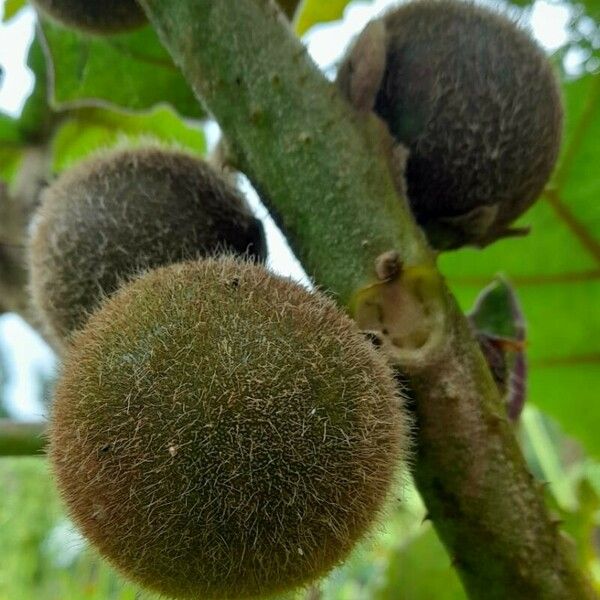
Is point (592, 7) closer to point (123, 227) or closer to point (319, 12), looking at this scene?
point (319, 12)

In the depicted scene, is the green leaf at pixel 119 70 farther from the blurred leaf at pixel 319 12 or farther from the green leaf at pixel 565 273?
the green leaf at pixel 565 273

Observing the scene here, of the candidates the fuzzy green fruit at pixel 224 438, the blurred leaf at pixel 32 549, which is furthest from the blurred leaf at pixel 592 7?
the blurred leaf at pixel 32 549

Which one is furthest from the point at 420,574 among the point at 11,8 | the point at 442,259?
the point at 11,8

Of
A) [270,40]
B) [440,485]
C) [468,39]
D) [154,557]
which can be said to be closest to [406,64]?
[468,39]

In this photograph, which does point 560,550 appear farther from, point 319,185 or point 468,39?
point 468,39

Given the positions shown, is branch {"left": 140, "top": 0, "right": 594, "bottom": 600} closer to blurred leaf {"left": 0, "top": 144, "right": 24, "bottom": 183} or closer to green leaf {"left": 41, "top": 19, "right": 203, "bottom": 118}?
green leaf {"left": 41, "top": 19, "right": 203, "bottom": 118}

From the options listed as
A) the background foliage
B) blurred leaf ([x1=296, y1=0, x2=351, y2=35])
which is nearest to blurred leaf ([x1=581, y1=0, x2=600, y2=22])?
the background foliage
